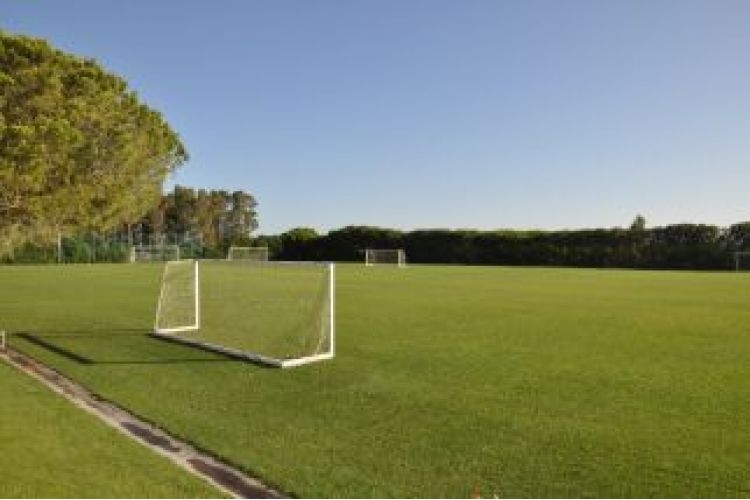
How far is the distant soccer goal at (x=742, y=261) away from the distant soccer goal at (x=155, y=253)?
129 ft

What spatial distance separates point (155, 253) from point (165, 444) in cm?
5900

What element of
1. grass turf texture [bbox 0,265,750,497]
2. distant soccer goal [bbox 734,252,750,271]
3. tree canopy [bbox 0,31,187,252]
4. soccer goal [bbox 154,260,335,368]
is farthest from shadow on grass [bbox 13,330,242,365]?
distant soccer goal [bbox 734,252,750,271]

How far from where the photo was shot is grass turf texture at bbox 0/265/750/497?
5.73 meters

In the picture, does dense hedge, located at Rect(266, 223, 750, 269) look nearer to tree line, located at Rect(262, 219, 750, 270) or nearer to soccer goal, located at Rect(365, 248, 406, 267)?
tree line, located at Rect(262, 219, 750, 270)

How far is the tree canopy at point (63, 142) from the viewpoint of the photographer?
13.9m

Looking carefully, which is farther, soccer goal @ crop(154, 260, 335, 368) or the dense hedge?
the dense hedge

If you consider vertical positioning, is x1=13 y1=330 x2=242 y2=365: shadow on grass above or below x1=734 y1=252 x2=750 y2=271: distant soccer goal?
below

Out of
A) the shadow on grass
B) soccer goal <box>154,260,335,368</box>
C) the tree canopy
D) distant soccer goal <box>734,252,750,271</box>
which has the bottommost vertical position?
the shadow on grass

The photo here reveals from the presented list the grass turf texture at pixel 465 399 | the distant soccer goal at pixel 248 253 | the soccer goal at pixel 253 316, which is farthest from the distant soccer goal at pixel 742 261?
the distant soccer goal at pixel 248 253

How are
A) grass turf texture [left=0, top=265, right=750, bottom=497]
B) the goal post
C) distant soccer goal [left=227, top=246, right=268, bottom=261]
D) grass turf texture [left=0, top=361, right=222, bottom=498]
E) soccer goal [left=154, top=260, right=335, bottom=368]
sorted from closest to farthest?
1. grass turf texture [left=0, top=361, right=222, bottom=498]
2. grass turf texture [left=0, top=265, right=750, bottom=497]
3. soccer goal [left=154, top=260, right=335, bottom=368]
4. the goal post
5. distant soccer goal [left=227, top=246, right=268, bottom=261]

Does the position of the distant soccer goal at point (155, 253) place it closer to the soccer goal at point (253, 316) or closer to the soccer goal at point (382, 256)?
the soccer goal at point (382, 256)

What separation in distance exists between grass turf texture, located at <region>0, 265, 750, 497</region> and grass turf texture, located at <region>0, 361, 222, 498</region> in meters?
0.61

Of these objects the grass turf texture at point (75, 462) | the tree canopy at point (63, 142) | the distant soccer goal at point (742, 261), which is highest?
the tree canopy at point (63, 142)

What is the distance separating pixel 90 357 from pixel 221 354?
6.33 ft
